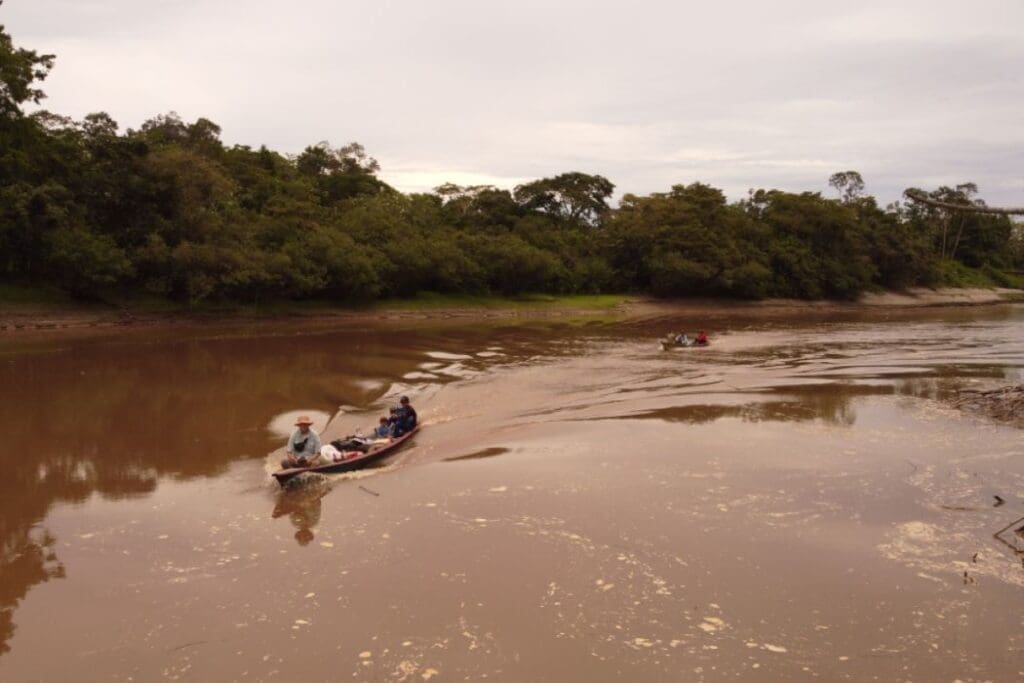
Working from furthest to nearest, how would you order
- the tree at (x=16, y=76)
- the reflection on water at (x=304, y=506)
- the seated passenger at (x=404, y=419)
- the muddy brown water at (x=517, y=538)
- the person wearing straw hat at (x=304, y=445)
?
the tree at (x=16, y=76), the seated passenger at (x=404, y=419), the person wearing straw hat at (x=304, y=445), the reflection on water at (x=304, y=506), the muddy brown water at (x=517, y=538)

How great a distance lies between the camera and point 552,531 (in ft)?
38.0

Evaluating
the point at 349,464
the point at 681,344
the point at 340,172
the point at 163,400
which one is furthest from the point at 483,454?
the point at 340,172

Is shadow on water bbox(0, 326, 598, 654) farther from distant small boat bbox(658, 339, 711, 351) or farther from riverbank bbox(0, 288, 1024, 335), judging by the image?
riverbank bbox(0, 288, 1024, 335)

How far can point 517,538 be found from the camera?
11305 millimetres

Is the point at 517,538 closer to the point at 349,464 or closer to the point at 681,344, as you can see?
the point at 349,464

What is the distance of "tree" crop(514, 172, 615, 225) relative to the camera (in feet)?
245

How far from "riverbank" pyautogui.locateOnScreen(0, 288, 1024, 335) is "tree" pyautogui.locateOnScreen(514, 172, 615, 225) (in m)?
16.0

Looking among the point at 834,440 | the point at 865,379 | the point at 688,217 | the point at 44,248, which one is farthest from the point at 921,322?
the point at 44,248

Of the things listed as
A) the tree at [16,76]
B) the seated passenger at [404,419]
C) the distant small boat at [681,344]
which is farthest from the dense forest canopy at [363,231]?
the distant small boat at [681,344]

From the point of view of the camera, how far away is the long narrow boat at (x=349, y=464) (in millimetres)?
13469

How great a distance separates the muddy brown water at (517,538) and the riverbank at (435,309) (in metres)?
15.6

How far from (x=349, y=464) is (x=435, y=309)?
123ft

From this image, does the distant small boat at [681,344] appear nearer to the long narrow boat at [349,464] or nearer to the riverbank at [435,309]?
the riverbank at [435,309]

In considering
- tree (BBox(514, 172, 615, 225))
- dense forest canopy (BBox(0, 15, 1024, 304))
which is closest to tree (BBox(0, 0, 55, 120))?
dense forest canopy (BBox(0, 15, 1024, 304))
